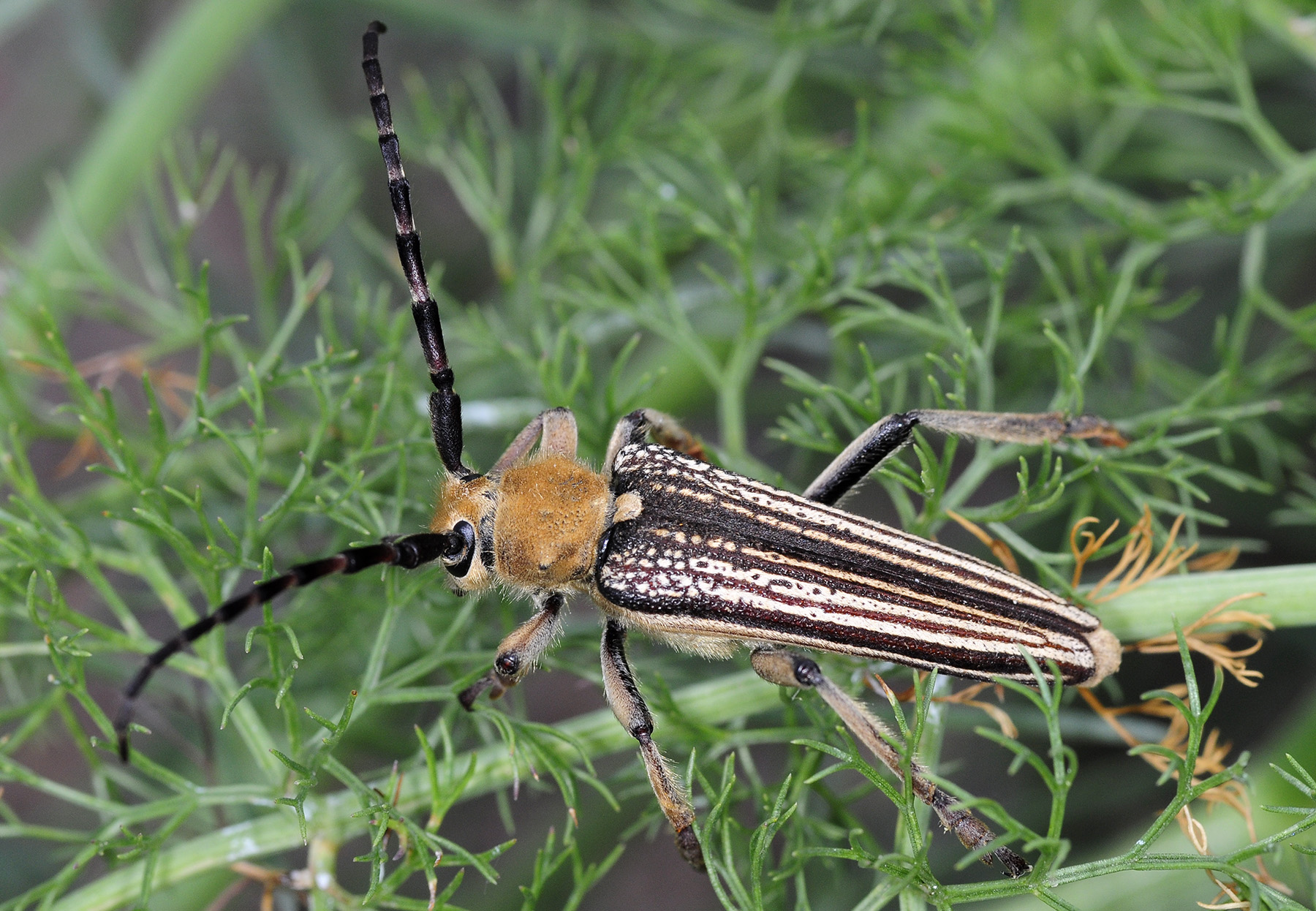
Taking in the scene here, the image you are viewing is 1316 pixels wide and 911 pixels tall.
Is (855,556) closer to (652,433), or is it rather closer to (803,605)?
(803,605)

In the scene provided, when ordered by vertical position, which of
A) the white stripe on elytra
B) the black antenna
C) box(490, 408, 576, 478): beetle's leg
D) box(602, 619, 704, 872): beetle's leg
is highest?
the black antenna

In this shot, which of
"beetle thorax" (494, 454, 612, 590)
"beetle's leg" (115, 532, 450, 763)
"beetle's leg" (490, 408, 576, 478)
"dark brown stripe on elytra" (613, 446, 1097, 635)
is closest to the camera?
"beetle's leg" (115, 532, 450, 763)

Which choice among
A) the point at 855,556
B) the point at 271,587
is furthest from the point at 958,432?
the point at 271,587

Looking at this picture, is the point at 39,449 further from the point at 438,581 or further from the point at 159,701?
the point at 438,581

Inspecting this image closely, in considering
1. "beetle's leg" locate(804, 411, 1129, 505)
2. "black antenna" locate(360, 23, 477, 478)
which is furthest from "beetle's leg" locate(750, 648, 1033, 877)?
"black antenna" locate(360, 23, 477, 478)

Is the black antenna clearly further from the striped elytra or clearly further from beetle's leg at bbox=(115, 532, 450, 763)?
the striped elytra

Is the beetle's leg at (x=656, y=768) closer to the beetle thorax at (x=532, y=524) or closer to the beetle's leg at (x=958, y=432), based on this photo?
the beetle thorax at (x=532, y=524)
